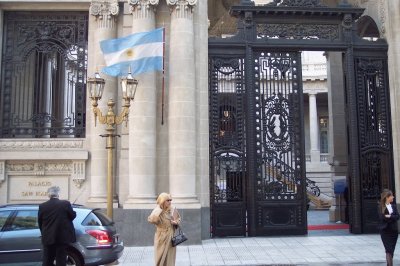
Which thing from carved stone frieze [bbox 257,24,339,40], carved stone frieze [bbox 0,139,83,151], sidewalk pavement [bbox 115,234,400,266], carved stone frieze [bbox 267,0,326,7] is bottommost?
sidewalk pavement [bbox 115,234,400,266]

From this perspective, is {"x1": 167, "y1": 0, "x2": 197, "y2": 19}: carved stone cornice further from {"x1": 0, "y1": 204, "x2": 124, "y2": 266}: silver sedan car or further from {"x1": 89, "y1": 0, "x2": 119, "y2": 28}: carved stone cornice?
{"x1": 0, "y1": 204, "x2": 124, "y2": 266}: silver sedan car

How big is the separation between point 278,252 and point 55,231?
6.98 m

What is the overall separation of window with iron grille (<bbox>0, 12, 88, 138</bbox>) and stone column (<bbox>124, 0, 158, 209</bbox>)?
221 centimetres

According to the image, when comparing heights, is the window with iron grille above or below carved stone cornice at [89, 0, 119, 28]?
below

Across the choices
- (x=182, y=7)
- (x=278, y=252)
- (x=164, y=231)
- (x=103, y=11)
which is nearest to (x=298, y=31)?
(x=182, y=7)

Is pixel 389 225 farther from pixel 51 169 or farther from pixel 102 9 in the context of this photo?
pixel 102 9

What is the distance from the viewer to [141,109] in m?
15.0

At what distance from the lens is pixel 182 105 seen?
1515cm

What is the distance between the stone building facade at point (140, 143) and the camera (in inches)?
586

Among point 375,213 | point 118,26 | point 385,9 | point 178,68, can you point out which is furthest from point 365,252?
point 118,26

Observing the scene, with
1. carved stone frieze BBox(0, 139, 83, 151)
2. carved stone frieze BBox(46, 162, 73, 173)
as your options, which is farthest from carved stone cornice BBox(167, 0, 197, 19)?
carved stone frieze BBox(46, 162, 73, 173)

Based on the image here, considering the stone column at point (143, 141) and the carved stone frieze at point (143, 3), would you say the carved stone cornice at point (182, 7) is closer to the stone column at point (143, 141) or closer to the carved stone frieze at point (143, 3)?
the carved stone frieze at point (143, 3)

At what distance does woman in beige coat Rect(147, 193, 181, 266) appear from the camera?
8.72 metres

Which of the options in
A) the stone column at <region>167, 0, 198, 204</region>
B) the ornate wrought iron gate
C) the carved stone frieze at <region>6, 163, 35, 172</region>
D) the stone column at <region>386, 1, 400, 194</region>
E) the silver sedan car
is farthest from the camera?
the stone column at <region>386, 1, 400, 194</region>
